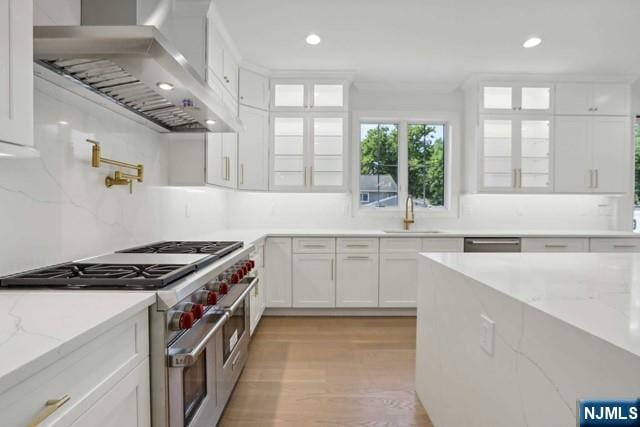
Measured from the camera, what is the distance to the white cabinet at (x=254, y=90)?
3.75 metres

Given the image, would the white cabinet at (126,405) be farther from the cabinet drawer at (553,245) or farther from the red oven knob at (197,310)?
the cabinet drawer at (553,245)

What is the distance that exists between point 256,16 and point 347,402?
290cm

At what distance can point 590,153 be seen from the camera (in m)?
4.08

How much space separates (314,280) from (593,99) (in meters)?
3.72

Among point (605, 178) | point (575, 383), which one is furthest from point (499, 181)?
point (575, 383)

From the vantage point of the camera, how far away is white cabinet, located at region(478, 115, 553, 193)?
4.04 meters

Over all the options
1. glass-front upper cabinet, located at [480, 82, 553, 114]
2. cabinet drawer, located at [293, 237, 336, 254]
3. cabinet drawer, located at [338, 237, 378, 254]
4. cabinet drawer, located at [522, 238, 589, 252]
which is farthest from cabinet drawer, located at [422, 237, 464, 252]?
glass-front upper cabinet, located at [480, 82, 553, 114]

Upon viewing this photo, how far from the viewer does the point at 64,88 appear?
172 centimetres

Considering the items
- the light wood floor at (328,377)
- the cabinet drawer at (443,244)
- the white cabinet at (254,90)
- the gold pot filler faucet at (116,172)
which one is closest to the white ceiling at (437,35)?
the white cabinet at (254,90)

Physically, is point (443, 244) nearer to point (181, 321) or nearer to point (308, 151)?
point (308, 151)

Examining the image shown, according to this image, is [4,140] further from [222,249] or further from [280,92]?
[280,92]

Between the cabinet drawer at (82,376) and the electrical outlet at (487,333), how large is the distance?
1.18 meters

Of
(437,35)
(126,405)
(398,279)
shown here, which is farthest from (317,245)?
(126,405)

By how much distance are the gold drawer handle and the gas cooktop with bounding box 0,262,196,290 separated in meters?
0.50
